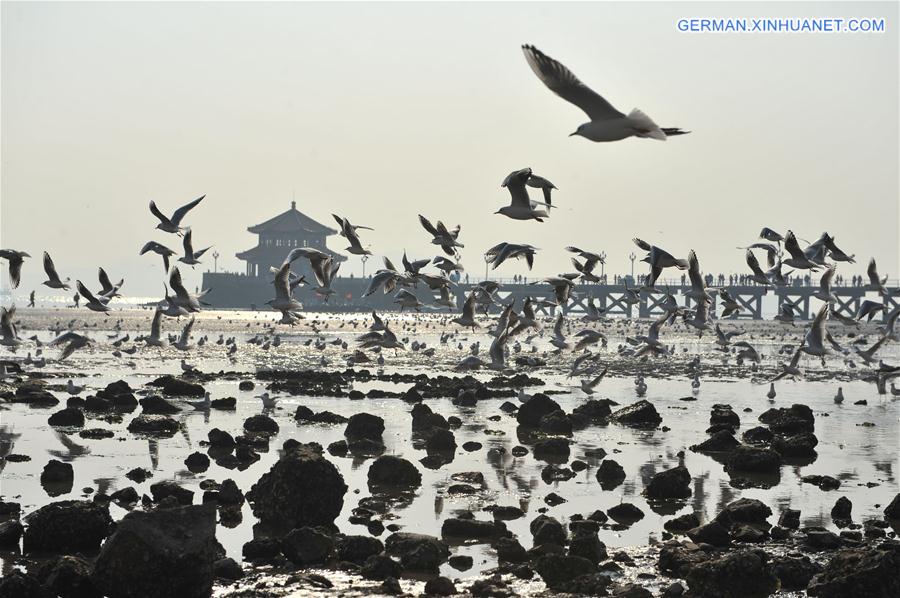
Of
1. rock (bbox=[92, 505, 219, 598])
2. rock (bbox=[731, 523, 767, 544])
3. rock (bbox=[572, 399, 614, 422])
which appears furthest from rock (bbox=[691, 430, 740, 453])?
rock (bbox=[92, 505, 219, 598])

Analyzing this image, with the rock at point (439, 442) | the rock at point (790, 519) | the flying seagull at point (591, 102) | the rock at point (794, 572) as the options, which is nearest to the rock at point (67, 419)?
the rock at point (439, 442)

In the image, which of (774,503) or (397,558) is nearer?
(397,558)

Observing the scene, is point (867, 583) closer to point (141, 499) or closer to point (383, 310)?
point (141, 499)

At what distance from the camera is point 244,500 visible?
1471 centimetres

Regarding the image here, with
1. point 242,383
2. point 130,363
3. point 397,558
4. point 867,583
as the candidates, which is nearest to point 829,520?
point 867,583

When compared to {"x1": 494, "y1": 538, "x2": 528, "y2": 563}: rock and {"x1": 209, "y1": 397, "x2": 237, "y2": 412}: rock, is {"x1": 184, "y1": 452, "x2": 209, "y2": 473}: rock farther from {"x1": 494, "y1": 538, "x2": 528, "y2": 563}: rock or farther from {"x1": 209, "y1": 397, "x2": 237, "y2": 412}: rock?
{"x1": 209, "y1": 397, "x2": 237, "y2": 412}: rock

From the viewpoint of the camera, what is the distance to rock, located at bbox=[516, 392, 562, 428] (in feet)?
76.8

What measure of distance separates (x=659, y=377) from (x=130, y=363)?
2006 centimetres

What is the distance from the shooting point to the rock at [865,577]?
10312mm

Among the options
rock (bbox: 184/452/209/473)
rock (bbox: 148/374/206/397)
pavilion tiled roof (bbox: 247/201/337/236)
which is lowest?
rock (bbox: 184/452/209/473)

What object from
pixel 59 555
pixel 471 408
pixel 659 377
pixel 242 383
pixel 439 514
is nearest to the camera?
pixel 59 555

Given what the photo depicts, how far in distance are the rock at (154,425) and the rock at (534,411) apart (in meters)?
7.34

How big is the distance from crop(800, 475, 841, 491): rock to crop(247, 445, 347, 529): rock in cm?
800

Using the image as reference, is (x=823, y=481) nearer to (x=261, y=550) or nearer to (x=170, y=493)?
(x=261, y=550)
